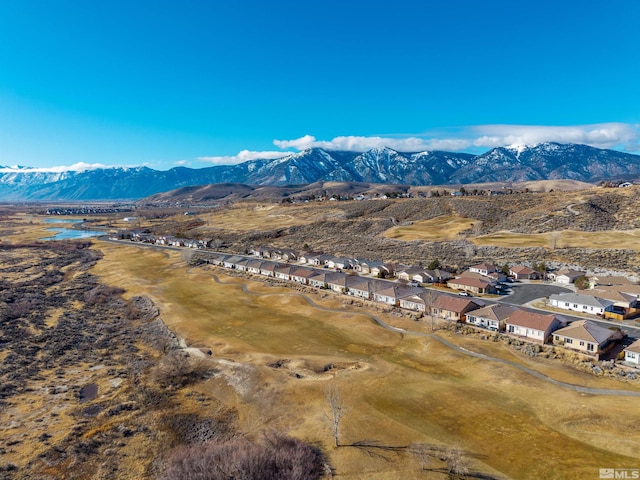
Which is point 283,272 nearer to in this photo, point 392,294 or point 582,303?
point 392,294

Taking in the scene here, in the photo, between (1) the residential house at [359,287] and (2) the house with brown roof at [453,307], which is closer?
(2) the house with brown roof at [453,307]

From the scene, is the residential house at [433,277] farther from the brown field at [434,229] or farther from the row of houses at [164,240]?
the row of houses at [164,240]

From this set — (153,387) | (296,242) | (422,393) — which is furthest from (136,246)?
(422,393)

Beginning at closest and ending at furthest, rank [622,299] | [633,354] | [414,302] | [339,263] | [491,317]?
[633,354]
[491,317]
[622,299]
[414,302]
[339,263]

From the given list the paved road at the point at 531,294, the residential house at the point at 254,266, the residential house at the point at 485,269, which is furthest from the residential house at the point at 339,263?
the paved road at the point at 531,294

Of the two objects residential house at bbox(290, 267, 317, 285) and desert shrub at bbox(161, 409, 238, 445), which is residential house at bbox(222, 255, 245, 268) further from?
desert shrub at bbox(161, 409, 238, 445)

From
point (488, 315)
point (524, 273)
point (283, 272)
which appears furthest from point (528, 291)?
point (283, 272)
